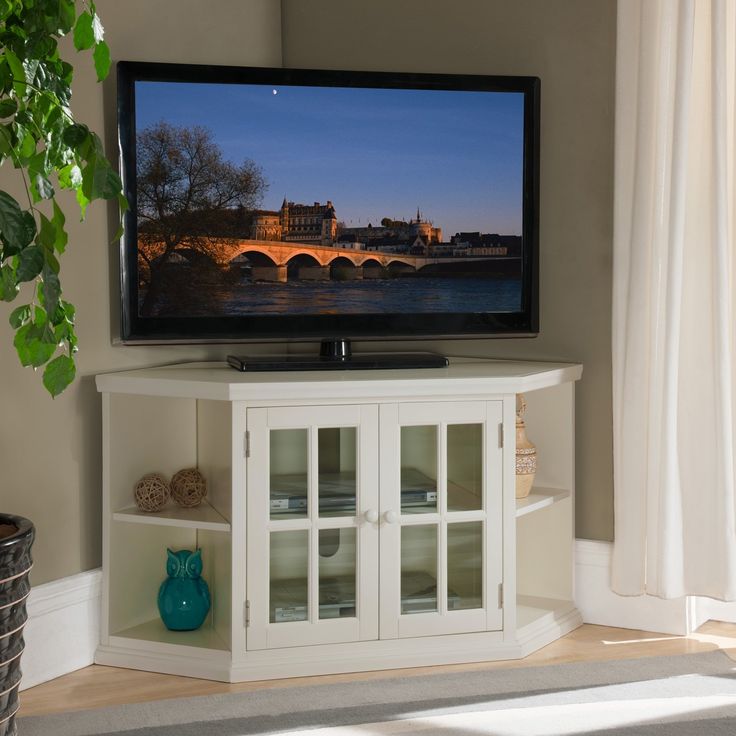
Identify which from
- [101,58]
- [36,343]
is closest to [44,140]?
[101,58]

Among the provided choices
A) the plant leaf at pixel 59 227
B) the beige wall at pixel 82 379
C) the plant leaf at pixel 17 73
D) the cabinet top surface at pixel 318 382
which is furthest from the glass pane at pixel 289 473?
the plant leaf at pixel 17 73

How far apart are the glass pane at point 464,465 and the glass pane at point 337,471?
264 mm

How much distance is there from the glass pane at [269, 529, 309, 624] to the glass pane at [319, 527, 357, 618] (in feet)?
0.14

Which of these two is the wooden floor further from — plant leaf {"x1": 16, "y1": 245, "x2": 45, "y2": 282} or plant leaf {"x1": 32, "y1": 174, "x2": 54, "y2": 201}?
plant leaf {"x1": 32, "y1": 174, "x2": 54, "y2": 201}

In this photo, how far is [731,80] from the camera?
9.04 feet

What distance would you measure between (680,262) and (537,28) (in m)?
0.87

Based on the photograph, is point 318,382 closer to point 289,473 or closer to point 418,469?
point 289,473

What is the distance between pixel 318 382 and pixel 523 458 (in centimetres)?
68

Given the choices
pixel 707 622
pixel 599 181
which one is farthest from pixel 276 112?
pixel 707 622

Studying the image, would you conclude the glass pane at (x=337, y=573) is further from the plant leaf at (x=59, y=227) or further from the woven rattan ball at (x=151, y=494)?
the plant leaf at (x=59, y=227)

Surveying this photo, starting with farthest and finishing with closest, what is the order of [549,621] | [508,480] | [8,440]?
1. [549,621]
2. [508,480]
3. [8,440]

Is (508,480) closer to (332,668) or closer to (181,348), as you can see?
(332,668)

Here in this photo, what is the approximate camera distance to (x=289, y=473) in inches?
101

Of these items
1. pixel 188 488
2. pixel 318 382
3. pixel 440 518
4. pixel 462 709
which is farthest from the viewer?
pixel 188 488
